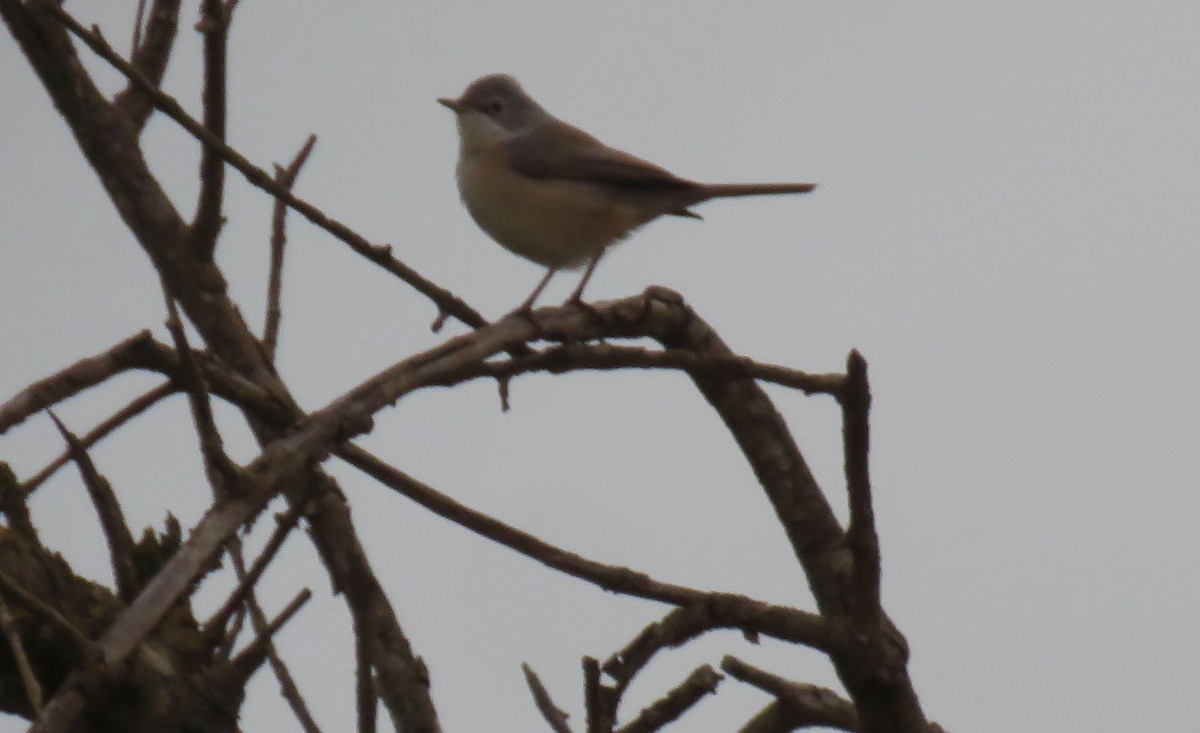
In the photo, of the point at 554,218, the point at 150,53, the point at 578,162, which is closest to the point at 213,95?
the point at 150,53

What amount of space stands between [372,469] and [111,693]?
677 millimetres

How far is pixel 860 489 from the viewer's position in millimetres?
2900

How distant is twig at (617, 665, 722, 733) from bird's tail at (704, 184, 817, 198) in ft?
9.58

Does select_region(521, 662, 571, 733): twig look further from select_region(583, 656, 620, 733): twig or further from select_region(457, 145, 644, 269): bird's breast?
select_region(457, 145, 644, 269): bird's breast

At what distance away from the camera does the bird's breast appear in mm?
6184

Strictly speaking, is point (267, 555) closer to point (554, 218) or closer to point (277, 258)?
point (277, 258)

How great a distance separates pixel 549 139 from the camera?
22.0ft

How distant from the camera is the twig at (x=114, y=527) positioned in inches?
102

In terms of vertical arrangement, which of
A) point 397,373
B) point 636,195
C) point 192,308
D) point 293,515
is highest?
point 636,195

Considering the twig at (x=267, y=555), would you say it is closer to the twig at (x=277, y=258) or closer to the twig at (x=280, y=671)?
the twig at (x=280, y=671)

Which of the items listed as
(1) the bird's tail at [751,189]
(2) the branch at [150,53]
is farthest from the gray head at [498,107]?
(2) the branch at [150,53]

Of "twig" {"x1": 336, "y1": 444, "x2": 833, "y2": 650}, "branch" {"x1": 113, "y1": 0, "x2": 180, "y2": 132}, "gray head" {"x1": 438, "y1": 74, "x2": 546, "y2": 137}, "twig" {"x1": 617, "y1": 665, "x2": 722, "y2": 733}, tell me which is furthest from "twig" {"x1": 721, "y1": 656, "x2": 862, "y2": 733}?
"gray head" {"x1": 438, "y1": 74, "x2": 546, "y2": 137}

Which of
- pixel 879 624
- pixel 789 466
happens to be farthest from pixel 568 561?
pixel 789 466

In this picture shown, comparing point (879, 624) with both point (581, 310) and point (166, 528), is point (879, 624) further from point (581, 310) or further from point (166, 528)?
point (166, 528)
